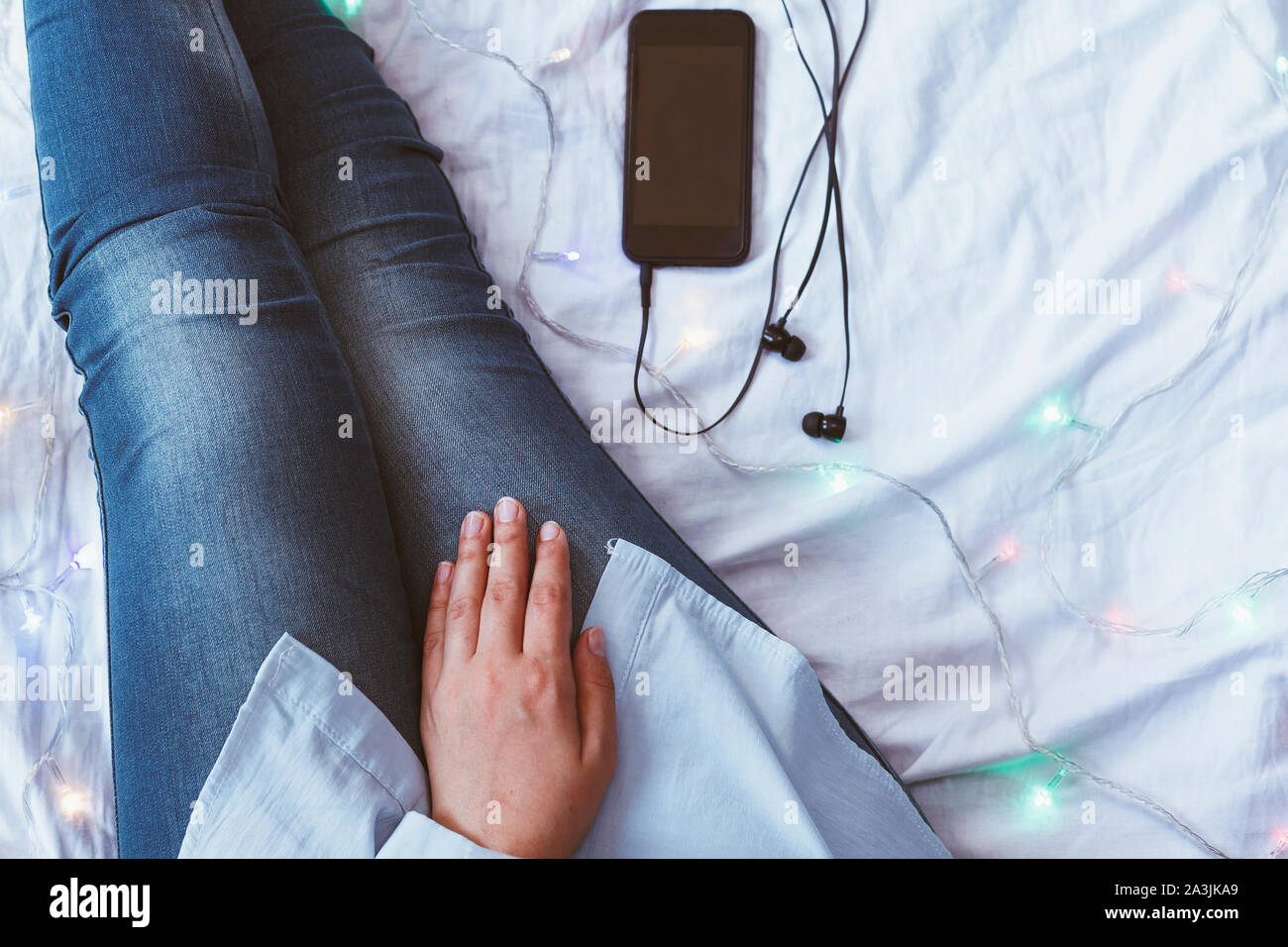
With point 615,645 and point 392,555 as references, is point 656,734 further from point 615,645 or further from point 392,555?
point 392,555

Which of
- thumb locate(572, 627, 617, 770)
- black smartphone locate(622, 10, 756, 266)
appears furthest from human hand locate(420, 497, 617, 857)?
black smartphone locate(622, 10, 756, 266)

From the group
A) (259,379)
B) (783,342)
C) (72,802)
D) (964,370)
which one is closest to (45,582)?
(72,802)

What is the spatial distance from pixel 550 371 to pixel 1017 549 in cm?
47

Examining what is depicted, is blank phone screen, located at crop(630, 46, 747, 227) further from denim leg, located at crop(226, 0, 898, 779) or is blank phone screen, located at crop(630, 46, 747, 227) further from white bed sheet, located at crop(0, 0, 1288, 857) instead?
denim leg, located at crop(226, 0, 898, 779)

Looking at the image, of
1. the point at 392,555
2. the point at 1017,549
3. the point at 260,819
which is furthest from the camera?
the point at 1017,549

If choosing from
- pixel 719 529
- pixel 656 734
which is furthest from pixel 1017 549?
pixel 656 734

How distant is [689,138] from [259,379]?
0.47m

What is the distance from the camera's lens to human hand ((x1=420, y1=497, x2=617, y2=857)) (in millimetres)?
640

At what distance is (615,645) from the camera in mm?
710

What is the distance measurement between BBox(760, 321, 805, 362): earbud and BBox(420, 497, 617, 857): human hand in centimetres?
28

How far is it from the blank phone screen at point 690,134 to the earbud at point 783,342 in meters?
0.12

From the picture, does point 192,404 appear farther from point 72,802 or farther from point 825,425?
point 825,425

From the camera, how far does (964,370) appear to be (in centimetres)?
85
